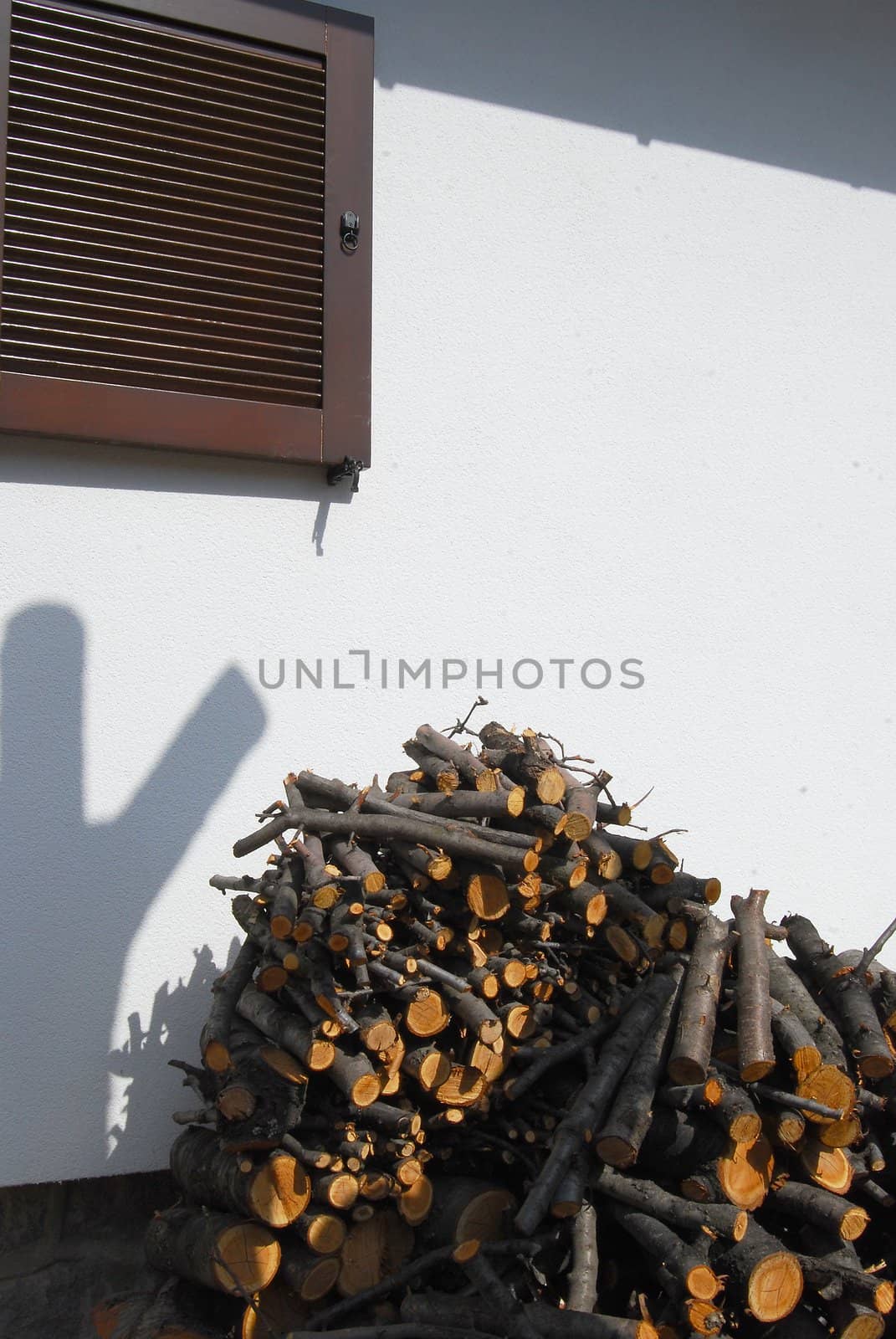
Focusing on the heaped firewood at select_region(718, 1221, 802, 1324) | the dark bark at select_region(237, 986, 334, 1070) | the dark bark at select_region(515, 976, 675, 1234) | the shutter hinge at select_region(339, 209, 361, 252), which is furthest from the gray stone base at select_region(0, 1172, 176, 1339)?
the shutter hinge at select_region(339, 209, 361, 252)

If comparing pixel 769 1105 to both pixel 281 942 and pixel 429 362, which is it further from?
pixel 429 362

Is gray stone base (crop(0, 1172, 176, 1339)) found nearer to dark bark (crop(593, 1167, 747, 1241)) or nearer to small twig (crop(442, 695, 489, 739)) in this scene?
dark bark (crop(593, 1167, 747, 1241))

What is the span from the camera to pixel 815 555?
4777mm

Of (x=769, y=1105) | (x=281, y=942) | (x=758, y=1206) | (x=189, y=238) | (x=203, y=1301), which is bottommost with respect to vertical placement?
(x=203, y=1301)

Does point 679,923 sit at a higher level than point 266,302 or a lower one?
lower

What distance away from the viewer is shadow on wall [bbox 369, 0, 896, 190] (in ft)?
14.7

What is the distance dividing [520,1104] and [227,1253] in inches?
33.0

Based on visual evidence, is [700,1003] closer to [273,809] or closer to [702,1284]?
[702,1284]

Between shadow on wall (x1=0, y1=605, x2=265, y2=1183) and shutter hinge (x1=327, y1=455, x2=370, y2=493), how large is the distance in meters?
1.04

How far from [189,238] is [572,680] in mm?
2131

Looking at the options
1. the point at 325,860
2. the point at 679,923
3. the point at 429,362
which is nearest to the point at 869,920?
the point at 679,923

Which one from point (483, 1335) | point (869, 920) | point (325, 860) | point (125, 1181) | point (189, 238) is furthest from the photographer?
point (869, 920)

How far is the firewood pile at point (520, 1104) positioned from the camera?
2660mm

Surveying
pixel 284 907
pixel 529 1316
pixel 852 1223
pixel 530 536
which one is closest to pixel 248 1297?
pixel 529 1316
